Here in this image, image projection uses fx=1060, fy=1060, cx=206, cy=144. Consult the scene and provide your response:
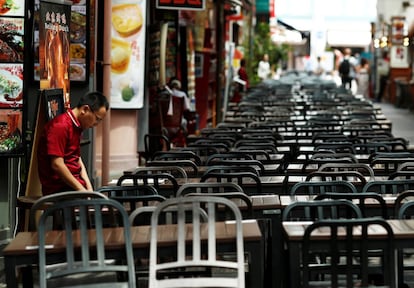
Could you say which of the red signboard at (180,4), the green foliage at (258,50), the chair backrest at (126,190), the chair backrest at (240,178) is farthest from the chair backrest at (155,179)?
the green foliage at (258,50)

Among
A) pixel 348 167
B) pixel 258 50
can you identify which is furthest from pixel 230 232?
pixel 258 50

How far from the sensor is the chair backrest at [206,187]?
867 centimetres

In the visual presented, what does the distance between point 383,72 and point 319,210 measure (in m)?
53.8

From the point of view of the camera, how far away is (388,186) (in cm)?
985

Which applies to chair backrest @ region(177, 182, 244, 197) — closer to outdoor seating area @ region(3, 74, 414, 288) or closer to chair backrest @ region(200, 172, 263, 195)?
outdoor seating area @ region(3, 74, 414, 288)

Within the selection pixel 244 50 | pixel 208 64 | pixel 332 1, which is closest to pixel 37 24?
pixel 208 64

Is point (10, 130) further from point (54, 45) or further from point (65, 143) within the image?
point (65, 143)

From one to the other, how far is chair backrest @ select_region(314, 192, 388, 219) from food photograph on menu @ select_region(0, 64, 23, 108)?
A: 3.62 m

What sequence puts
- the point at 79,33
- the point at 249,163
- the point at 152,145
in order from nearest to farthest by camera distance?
the point at 249,163 → the point at 79,33 → the point at 152,145

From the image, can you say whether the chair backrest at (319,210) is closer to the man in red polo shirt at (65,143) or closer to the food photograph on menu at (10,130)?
the man in red polo shirt at (65,143)

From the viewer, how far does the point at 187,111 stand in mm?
21969

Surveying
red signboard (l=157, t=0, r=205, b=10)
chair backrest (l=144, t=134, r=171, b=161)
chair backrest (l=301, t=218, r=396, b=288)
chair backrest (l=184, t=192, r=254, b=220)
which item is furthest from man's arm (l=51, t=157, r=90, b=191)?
red signboard (l=157, t=0, r=205, b=10)

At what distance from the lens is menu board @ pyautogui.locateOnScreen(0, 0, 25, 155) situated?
1038cm

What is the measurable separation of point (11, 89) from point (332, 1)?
59.0 meters
